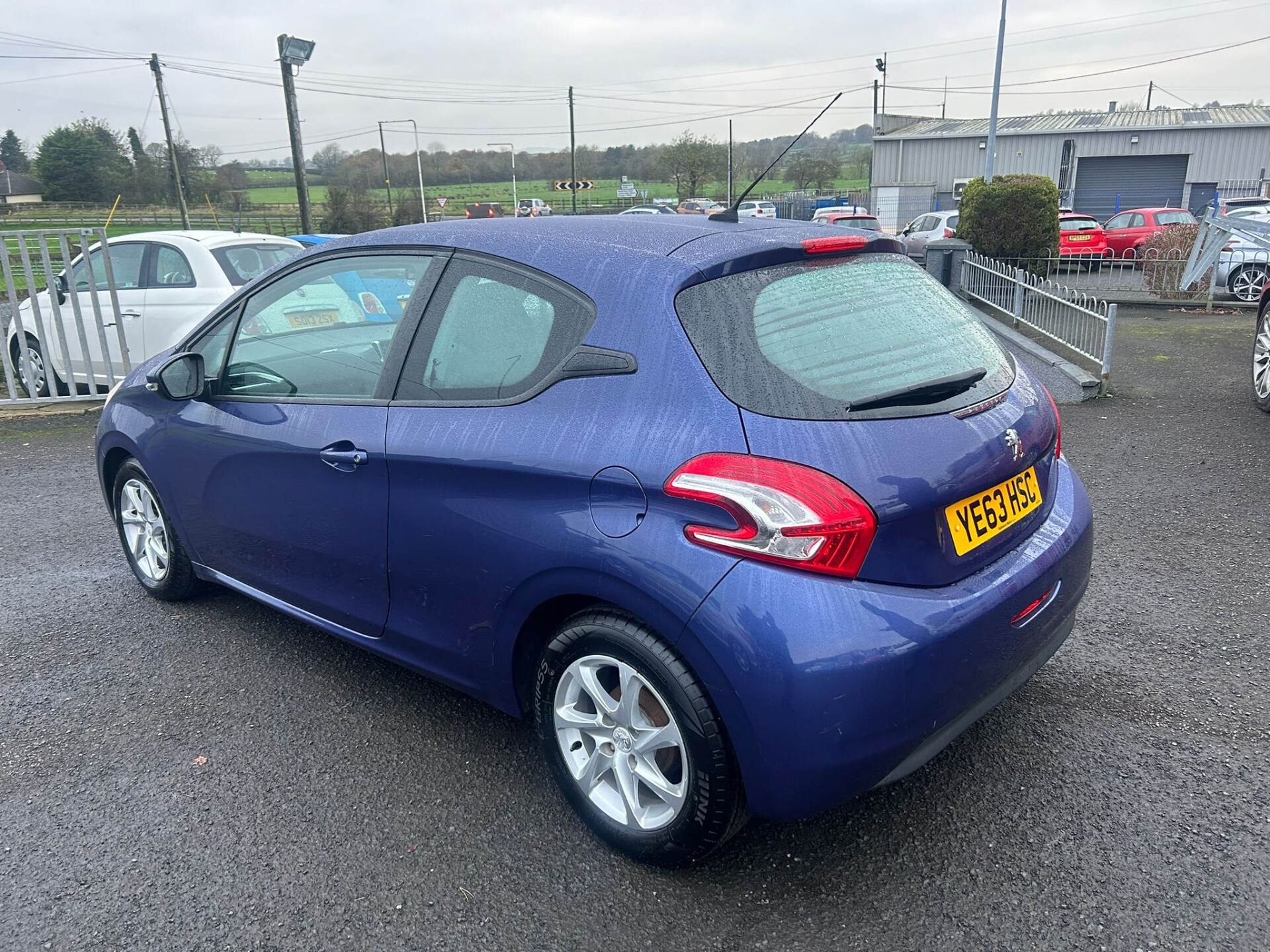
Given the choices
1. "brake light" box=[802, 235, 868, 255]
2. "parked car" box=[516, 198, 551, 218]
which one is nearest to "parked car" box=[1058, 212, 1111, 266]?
"brake light" box=[802, 235, 868, 255]

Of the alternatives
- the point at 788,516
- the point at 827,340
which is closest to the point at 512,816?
the point at 788,516

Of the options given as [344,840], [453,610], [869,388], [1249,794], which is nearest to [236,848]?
[344,840]

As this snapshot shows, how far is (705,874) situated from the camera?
7.97ft

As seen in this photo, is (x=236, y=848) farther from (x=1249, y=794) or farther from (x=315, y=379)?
(x=1249, y=794)

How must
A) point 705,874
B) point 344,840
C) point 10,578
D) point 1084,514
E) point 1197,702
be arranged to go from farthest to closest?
point 10,578
point 1197,702
point 1084,514
point 344,840
point 705,874

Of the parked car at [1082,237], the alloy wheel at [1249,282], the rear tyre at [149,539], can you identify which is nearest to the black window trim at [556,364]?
the rear tyre at [149,539]

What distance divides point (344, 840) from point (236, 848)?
297 millimetres

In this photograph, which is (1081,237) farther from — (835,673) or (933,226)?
(835,673)

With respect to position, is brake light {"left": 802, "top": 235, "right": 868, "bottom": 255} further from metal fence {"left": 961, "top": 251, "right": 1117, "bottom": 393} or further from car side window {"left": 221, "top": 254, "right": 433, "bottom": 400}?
metal fence {"left": 961, "top": 251, "right": 1117, "bottom": 393}

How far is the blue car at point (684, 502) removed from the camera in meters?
2.07

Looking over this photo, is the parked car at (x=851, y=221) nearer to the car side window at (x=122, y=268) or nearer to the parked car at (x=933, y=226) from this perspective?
the parked car at (x=933, y=226)

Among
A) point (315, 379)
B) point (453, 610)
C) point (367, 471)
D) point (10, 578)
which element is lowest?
point (10, 578)

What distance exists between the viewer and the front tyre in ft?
7.19

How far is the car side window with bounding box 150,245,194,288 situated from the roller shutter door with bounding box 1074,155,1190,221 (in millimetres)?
41604
